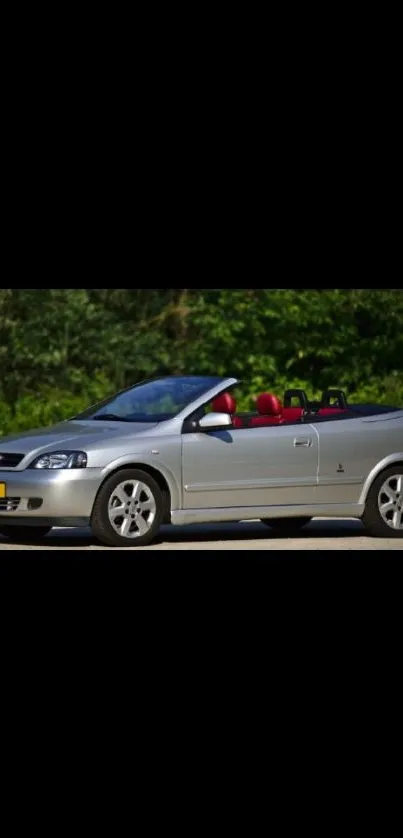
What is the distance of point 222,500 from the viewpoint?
1388 centimetres

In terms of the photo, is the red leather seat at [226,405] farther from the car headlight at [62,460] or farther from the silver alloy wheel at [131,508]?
the car headlight at [62,460]

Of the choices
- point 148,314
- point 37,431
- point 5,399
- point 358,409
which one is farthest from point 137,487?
point 148,314

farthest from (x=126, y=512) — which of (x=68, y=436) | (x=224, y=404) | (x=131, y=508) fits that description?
(x=224, y=404)

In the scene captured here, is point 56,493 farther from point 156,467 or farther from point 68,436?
point 156,467

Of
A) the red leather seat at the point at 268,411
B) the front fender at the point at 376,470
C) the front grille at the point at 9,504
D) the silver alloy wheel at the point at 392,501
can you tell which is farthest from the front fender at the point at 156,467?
the silver alloy wheel at the point at 392,501

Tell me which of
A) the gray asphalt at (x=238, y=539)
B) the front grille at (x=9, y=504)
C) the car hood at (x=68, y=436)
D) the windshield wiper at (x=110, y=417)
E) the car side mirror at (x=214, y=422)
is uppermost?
the windshield wiper at (x=110, y=417)

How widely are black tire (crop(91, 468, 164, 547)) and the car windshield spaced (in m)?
0.67

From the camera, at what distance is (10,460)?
13672mm

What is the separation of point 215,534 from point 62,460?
253 centimetres

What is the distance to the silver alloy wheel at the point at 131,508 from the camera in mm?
13484

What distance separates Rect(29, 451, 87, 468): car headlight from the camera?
526 inches

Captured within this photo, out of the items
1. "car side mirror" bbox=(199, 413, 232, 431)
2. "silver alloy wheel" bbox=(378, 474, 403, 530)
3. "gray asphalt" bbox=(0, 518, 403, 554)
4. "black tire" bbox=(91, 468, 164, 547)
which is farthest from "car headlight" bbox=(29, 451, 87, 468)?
"silver alloy wheel" bbox=(378, 474, 403, 530)

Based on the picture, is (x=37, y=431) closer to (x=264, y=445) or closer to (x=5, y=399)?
(x=264, y=445)

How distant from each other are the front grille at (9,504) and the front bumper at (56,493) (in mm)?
35
